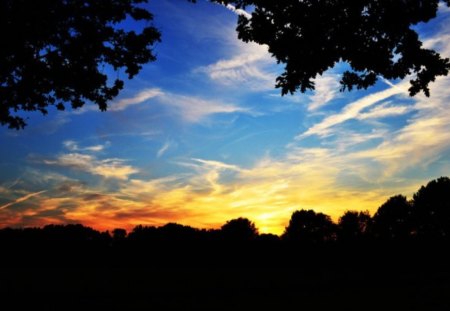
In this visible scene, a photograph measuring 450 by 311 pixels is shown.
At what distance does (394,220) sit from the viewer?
304 ft

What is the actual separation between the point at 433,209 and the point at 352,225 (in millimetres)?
35503

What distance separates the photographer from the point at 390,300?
2095 centimetres

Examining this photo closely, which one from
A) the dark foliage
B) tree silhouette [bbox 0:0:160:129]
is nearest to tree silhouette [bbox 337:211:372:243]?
the dark foliage

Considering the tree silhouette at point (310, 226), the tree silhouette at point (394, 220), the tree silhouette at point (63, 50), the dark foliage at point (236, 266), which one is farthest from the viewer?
the tree silhouette at point (310, 226)

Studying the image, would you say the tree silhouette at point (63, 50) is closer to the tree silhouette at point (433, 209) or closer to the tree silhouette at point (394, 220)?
the tree silhouette at point (433, 209)

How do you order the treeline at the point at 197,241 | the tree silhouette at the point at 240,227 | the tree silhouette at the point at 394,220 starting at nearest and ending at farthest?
the treeline at the point at 197,241 → the tree silhouette at the point at 394,220 → the tree silhouette at the point at 240,227

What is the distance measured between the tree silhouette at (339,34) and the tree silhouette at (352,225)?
11034 cm

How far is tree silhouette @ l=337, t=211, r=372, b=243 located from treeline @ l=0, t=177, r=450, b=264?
54.9 ft

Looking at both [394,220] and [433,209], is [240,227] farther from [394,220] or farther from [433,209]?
[433,209]

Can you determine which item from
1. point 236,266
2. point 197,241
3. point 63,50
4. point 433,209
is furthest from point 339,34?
point 433,209

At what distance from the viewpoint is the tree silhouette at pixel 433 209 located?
76.6m

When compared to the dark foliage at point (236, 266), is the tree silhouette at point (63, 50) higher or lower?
higher

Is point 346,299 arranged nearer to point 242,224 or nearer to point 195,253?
point 195,253

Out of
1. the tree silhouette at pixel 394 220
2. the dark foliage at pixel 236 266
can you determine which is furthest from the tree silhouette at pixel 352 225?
the tree silhouette at pixel 394 220
